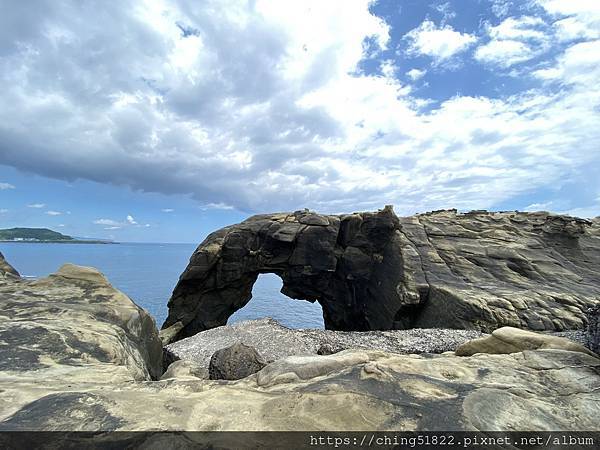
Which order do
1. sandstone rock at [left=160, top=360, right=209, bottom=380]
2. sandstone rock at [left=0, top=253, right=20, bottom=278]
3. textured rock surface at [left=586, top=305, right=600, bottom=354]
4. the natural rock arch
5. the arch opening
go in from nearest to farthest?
textured rock surface at [left=586, top=305, right=600, bottom=354]
sandstone rock at [left=160, top=360, right=209, bottom=380]
sandstone rock at [left=0, top=253, right=20, bottom=278]
the natural rock arch
the arch opening

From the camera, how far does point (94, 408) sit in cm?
375

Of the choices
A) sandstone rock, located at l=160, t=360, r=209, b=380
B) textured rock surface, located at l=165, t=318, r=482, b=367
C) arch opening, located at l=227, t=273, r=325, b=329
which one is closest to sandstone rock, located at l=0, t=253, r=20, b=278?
sandstone rock, located at l=160, t=360, r=209, b=380

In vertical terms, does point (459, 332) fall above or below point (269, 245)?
below

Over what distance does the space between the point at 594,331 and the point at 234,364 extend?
884 centimetres

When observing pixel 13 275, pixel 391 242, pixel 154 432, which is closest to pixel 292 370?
pixel 154 432

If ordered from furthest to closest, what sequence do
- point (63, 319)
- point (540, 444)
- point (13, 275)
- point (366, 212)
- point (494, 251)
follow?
point (366, 212) < point (494, 251) < point (13, 275) < point (63, 319) < point (540, 444)

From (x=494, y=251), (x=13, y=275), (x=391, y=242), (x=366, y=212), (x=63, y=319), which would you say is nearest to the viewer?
(x=63, y=319)

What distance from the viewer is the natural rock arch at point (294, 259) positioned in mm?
29828

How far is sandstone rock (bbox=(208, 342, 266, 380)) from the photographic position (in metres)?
9.30

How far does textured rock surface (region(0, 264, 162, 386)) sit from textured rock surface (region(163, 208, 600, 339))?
1803cm

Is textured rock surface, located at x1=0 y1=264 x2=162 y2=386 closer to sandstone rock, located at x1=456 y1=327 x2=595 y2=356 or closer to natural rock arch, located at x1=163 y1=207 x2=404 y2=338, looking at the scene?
sandstone rock, located at x1=456 y1=327 x2=595 y2=356

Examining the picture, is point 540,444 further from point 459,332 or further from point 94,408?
point 459,332

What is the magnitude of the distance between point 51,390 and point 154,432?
202cm

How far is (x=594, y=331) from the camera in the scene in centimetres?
673
